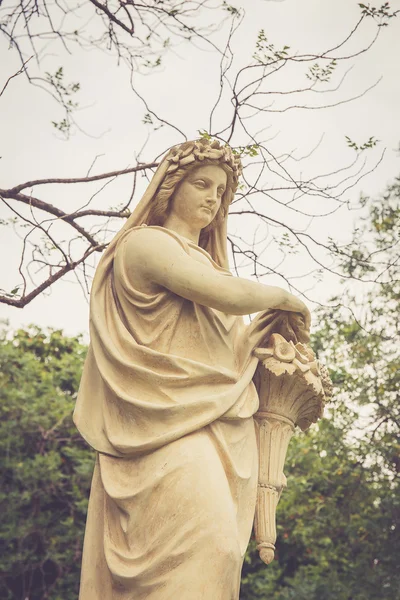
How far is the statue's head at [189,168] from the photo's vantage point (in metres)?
5.32

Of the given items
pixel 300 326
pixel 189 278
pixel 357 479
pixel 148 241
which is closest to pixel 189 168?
pixel 148 241

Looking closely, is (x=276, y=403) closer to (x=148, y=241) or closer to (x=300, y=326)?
(x=300, y=326)

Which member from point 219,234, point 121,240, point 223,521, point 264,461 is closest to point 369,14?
point 219,234

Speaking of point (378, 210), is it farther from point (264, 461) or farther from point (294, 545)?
point (264, 461)

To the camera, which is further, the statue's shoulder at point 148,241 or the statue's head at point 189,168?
the statue's head at point 189,168

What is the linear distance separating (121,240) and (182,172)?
465 mm

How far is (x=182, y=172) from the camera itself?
210 inches

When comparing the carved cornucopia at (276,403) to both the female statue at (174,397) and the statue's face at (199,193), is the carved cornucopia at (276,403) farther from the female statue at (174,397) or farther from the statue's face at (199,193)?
the statue's face at (199,193)

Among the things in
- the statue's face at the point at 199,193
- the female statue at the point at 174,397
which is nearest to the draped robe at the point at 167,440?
the female statue at the point at 174,397

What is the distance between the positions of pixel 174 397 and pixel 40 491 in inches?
395

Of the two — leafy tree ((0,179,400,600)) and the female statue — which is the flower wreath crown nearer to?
the female statue

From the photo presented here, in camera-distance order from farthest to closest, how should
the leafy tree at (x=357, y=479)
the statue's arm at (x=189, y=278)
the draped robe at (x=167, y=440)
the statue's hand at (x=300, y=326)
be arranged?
the leafy tree at (x=357, y=479) < the statue's hand at (x=300, y=326) < the statue's arm at (x=189, y=278) < the draped robe at (x=167, y=440)

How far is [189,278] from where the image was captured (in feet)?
16.3

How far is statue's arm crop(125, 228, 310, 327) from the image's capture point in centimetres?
497
